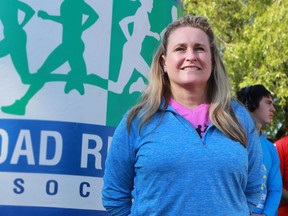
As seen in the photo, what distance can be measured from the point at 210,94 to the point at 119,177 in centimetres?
51

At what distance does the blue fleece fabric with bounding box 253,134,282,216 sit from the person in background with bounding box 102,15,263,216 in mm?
1591

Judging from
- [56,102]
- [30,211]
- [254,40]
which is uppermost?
[254,40]

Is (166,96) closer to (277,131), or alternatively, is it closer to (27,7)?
(27,7)

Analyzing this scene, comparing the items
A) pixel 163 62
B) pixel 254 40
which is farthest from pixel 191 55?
pixel 254 40

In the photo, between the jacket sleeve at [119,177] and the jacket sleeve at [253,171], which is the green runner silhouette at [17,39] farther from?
the jacket sleeve at [253,171]

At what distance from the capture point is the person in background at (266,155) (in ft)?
14.8

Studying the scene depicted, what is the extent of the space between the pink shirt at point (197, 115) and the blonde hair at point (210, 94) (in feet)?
0.08

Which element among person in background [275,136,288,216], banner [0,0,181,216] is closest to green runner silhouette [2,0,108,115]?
banner [0,0,181,216]

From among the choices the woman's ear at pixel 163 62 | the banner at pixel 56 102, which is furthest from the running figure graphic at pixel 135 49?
the woman's ear at pixel 163 62

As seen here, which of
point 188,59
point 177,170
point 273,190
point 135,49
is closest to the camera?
point 177,170

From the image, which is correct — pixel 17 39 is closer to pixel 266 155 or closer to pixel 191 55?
pixel 191 55

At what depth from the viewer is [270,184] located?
181 inches

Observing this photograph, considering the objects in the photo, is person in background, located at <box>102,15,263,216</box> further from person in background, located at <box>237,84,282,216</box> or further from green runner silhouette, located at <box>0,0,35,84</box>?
person in background, located at <box>237,84,282,216</box>

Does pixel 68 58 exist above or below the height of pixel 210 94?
above
